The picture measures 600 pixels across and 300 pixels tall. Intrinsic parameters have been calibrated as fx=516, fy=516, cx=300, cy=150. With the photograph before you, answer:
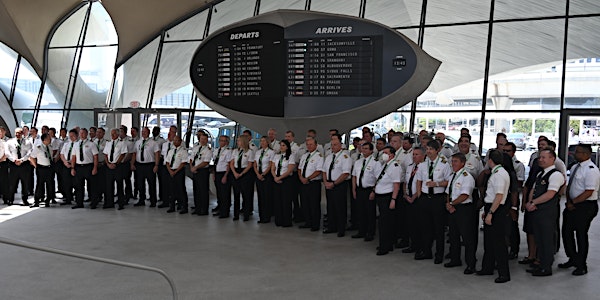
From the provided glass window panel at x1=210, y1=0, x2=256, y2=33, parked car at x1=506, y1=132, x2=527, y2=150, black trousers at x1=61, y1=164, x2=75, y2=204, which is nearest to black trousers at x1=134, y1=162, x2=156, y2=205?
black trousers at x1=61, y1=164, x2=75, y2=204

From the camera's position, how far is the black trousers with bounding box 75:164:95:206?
9.39 metres

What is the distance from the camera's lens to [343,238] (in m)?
7.30

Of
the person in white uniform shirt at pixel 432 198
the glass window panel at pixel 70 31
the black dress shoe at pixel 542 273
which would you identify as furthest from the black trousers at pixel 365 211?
the glass window panel at pixel 70 31

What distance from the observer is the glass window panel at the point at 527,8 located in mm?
11328

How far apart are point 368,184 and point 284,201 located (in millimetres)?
1553

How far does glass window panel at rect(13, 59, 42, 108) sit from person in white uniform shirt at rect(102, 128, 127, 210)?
957 cm

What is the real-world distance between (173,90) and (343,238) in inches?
351

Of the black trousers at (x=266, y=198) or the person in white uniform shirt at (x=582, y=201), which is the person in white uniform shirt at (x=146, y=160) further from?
the person in white uniform shirt at (x=582, y=201)

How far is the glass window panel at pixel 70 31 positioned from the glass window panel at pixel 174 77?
12.2 ft

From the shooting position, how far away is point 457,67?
1184 cm

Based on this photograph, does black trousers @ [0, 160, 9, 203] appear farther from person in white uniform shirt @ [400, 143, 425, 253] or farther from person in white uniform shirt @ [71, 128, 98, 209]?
person in white uniform shirt @ [400, 143, 425, 253]

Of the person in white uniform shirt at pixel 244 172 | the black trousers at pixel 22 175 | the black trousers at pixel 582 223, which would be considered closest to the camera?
the black trousers at pixel 582 223

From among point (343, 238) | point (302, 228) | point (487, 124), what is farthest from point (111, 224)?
point (487, 124)

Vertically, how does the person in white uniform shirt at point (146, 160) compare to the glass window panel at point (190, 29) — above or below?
below
